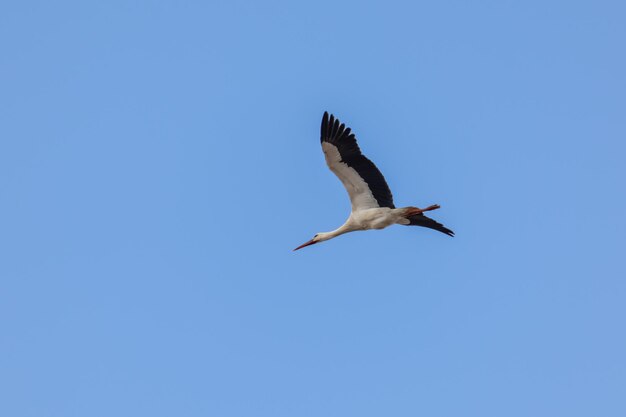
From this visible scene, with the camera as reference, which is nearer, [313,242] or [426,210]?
[426,210]

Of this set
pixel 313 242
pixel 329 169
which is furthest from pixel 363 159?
pixel 313 242

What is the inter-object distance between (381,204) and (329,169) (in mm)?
1472

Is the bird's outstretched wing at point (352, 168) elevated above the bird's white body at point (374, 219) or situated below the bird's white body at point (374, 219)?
above

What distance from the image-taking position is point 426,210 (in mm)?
32688

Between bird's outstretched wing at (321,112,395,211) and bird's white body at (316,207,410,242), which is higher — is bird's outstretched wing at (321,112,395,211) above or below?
above

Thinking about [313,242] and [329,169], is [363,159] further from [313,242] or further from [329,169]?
[313,242]

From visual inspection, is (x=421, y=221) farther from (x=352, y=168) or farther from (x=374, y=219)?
(x=352, y=168)

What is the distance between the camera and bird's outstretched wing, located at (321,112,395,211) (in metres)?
32.8

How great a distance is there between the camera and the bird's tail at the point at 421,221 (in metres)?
32.9

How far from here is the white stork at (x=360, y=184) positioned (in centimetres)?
3278

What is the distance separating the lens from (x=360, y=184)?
3325cm

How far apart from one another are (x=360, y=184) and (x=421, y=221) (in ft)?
6.27

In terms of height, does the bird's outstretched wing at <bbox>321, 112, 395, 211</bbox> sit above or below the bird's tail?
above

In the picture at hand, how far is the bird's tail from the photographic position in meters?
32.9
